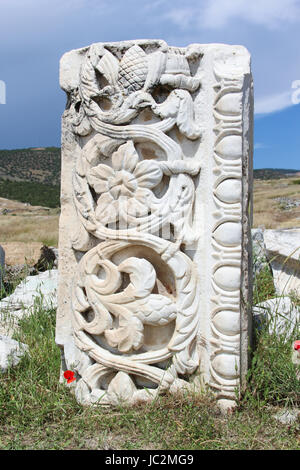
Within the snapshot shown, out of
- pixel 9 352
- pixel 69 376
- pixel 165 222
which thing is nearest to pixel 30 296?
pixel 9 352

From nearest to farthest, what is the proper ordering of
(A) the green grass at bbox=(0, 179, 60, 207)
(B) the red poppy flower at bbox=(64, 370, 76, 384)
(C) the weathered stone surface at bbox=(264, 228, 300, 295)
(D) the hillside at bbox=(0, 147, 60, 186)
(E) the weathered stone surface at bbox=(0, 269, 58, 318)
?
(B) the red poppy flower at bbox=(64, 370, 76, 384)
(E) the weathered stone surface at bbox=(0, 269, 58, 318)
(C) the weathered stone surface at bbox=(264, 228, 300, 295)
(A) the green grass at bbox=(0, 179, 60, 207)
(D) the hillside at bbox=(0, 147, 60, 186)

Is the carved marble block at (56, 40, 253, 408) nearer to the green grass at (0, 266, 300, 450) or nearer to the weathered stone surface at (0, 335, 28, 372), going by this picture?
the green grass at (0, 266, 300, 450)

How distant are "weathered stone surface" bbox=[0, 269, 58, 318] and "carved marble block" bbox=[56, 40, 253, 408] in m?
1.75

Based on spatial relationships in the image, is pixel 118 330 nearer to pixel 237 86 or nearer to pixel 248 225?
pixel 248 225

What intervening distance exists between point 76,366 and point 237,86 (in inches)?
87.6

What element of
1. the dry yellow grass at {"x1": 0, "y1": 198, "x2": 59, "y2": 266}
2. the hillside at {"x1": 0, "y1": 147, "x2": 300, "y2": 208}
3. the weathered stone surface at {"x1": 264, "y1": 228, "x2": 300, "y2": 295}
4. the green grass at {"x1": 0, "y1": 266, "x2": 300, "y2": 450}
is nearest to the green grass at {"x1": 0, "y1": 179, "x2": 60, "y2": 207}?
the hillside at {"x1": 0, "y1": 147, "x2": 300, "y2": 208}

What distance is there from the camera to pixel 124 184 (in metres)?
3.14

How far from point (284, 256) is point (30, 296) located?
3046mm

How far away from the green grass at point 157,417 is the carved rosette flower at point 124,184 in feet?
4.09

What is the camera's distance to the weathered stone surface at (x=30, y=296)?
16.2ft

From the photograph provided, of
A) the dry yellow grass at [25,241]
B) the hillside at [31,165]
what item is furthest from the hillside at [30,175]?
the dry yellow grass at [25,241]

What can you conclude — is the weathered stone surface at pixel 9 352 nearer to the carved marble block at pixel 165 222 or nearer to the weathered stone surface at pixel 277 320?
the carved marble block at pixel 165 222

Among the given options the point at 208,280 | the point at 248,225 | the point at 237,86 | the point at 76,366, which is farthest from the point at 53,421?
the point at 237,86

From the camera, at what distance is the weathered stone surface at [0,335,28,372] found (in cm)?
A: 346
